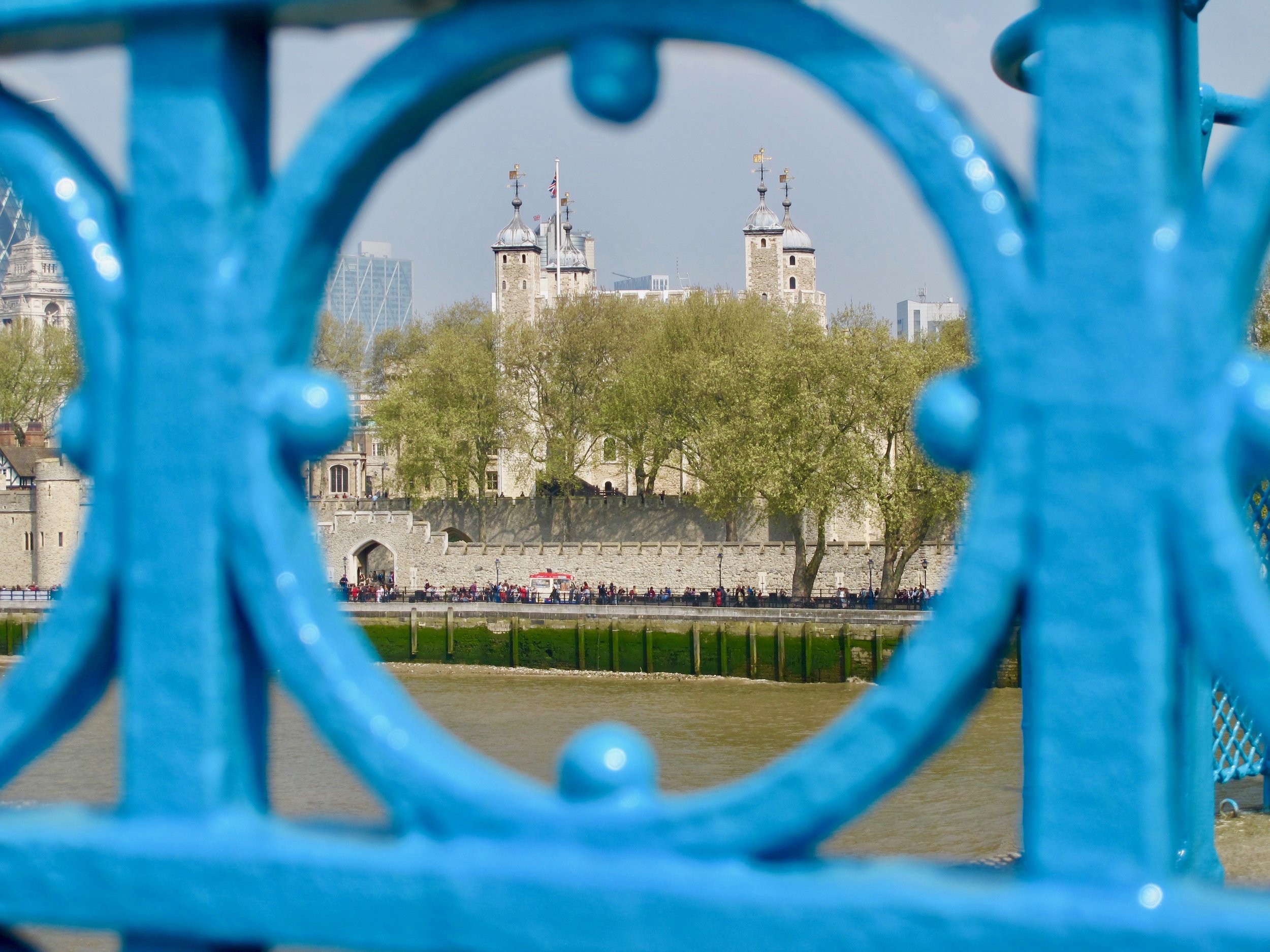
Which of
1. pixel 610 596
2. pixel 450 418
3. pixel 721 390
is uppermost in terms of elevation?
pixel 721 390

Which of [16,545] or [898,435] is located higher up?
[898,435]

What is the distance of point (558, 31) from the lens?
131 centimetres

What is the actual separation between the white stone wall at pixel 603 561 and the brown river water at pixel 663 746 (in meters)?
6.06

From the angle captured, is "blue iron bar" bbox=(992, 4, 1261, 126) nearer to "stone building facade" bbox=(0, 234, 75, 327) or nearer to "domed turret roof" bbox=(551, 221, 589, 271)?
"domed turret roof" bbox=(551, 221, 589, 271)

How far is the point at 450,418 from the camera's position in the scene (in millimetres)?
44000

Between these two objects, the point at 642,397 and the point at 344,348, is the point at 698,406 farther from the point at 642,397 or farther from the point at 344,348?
the point at 344,348

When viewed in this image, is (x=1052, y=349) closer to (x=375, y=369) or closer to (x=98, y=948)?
(x=98, y=948)

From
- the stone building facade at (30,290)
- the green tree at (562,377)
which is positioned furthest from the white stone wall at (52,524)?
the stone building facade at (30,290)

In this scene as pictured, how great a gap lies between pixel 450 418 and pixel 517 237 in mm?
25900

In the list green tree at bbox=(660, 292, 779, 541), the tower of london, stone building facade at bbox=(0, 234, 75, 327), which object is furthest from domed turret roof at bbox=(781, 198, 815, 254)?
stone building facade at bbox=(0, 234, 75, 327)

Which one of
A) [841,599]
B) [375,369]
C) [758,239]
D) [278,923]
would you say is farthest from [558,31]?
[758,239]

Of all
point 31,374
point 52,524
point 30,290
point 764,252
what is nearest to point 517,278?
point 764,252

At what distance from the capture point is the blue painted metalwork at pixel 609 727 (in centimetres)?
115

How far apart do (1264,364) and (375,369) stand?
55320mm
